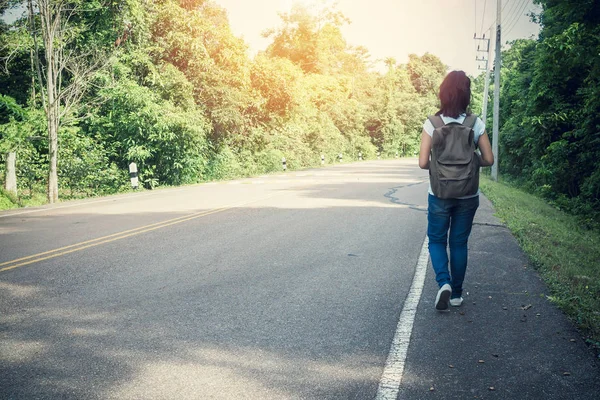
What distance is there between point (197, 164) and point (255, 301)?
1680 cm

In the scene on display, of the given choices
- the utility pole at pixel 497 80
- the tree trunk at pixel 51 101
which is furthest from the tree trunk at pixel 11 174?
the utility pole at pixel 497 80

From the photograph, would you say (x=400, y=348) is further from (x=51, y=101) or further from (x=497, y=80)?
(x=497, y=80)

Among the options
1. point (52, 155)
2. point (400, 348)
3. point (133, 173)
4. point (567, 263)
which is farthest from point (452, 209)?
point (133, 173)

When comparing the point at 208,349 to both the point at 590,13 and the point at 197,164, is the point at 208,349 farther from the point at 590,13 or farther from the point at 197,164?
the point at 197,164

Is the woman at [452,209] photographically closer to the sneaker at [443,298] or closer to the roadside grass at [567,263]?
the sneaker at [443,298]

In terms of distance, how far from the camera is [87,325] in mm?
4195

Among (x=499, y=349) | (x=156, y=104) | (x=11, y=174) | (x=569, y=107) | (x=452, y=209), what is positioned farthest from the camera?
(x=156, y=104)

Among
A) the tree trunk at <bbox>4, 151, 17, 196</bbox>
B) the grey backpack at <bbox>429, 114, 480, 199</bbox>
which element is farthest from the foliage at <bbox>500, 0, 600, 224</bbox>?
the tree trunk at <bbox>4, 151, 17, 196</bbox>

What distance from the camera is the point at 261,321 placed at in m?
4.27

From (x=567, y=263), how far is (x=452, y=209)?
272cm

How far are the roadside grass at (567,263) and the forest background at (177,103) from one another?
3.57 metres

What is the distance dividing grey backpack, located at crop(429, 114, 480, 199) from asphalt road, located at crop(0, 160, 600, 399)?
3.80 feet

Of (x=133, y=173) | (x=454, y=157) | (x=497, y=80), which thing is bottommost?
(x=133, y=173)

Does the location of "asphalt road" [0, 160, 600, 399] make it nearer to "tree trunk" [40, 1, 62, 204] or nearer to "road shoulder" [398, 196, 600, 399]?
"road shoulder" [398, 196, 600, 399]
